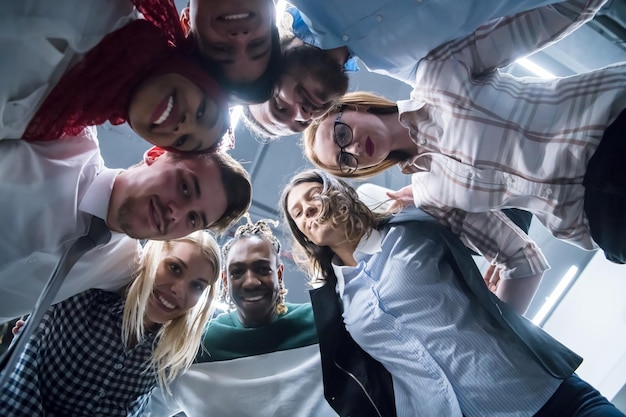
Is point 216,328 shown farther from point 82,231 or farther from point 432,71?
point 432,71

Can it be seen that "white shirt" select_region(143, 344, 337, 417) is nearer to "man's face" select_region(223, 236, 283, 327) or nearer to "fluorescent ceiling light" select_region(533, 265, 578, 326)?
"man's face" select_region(223, 236, 283, 327)

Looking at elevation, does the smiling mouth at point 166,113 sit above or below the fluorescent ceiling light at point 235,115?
above

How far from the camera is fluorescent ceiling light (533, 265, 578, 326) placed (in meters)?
3.28

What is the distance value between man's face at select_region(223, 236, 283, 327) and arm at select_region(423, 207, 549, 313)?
83 centimetres

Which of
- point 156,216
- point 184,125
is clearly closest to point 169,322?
point 156,216

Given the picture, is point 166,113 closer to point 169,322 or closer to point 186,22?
point 186,22

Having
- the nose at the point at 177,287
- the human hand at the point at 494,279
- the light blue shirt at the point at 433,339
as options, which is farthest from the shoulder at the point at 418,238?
the nose at the point at 177,287

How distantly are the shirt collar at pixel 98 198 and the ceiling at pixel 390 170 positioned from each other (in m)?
1.22

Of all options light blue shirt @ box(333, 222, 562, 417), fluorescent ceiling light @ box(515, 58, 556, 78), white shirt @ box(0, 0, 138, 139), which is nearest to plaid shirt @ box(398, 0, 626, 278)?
light blue shirt @ box(333, 222, 562, 417)

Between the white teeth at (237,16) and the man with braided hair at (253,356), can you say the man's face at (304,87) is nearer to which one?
the white teeth at (237,16)

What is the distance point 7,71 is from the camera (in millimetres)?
940

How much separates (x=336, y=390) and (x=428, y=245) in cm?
67

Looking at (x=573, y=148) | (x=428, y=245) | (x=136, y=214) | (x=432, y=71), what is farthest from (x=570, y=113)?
(x=136, y=214)

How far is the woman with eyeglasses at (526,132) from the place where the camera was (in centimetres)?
108
